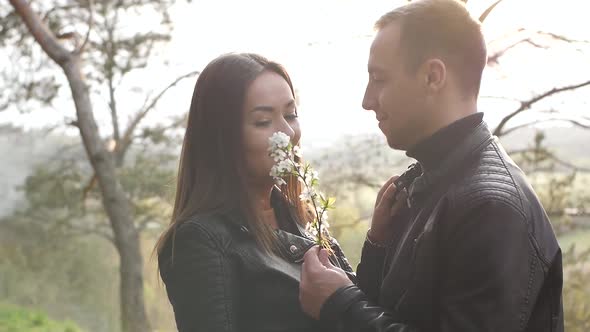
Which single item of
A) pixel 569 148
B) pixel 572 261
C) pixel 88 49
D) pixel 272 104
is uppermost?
pixel 88 49

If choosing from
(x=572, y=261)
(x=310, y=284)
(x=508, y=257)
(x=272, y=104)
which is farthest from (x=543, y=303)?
(x=572, y=261)

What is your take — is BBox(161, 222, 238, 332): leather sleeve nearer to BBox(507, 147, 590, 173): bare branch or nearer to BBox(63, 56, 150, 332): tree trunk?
BBox(507, 147, 590, 173): bare branch

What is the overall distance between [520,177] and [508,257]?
246 mm

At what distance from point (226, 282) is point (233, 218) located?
Result: 213 mm

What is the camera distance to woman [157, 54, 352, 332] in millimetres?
1753

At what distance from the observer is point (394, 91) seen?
1665 millimetres

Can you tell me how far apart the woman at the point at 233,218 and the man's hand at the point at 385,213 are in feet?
0.52

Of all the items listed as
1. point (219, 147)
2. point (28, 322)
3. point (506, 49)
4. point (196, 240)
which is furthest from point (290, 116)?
point (28, 322)

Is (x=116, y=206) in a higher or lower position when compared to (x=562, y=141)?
higher

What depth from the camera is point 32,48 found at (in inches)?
397

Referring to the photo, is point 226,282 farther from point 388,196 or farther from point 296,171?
point 388,196

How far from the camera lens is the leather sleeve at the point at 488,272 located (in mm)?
1316

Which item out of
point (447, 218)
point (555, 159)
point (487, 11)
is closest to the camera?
point (447, 218)

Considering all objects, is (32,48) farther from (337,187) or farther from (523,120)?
(523,120)
